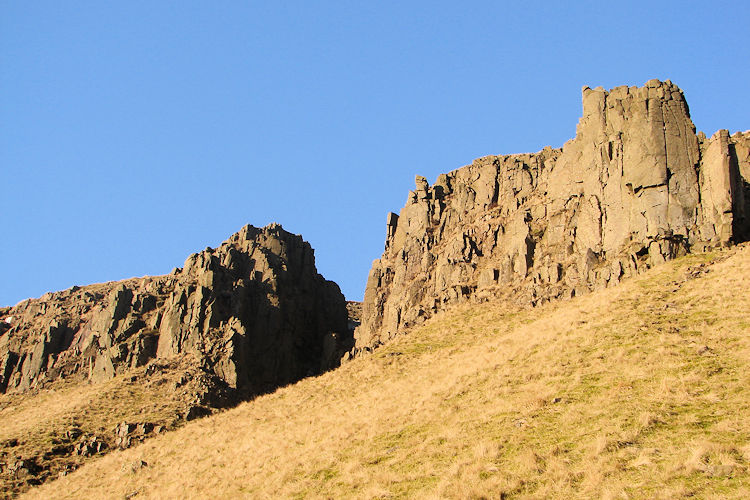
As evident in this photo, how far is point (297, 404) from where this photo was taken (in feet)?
181

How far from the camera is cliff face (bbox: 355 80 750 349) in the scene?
54469mm

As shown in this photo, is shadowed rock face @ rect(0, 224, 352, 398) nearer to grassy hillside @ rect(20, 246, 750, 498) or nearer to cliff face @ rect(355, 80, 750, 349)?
cliff face @ rect(355, 80, 750, 349)

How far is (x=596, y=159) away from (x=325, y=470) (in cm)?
4122

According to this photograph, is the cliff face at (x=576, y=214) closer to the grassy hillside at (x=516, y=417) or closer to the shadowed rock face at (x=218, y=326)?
the grassy hillside at (x=516, y=417)

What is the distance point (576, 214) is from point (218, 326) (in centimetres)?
3883

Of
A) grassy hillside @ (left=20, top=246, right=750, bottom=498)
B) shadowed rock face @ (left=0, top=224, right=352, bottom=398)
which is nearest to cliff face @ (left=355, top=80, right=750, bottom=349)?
grassy hillside @ (left=20, top=246, right=750, bottom=498)

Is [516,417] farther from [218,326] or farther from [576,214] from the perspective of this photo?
[218,326]

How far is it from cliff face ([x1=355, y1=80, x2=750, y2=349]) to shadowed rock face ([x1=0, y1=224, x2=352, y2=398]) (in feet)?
31.4

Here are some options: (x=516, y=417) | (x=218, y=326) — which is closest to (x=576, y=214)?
(x=516, y=417)

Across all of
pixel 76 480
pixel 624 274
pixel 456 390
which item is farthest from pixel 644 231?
pixel 76 480

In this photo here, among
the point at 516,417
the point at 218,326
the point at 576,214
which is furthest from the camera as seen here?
the point at 218,326

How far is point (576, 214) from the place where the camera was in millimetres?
63156

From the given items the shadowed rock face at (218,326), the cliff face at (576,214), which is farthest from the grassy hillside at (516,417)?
the shadowed rock face at (218,326)

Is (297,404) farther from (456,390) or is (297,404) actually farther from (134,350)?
(134,350)
